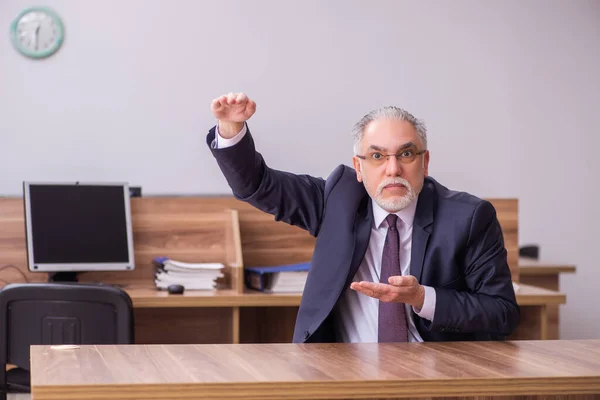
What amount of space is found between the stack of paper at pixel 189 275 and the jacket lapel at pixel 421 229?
1.42 metres

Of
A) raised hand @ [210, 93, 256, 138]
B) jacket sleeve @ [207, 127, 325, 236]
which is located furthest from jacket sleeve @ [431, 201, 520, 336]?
raised hand @ [210, 93, 256, 138]

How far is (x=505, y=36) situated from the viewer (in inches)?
211

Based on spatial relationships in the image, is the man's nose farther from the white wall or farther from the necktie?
the white wall

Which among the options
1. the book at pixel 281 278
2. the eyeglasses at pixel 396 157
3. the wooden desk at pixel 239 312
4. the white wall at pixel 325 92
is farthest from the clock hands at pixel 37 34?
the eyeglasses at pixel 396 157

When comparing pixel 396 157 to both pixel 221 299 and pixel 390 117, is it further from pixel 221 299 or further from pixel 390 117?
pixel 221 299

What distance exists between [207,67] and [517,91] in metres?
2.00

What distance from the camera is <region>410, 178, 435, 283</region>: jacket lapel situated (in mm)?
2035

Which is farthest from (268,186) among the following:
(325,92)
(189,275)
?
(325,92)

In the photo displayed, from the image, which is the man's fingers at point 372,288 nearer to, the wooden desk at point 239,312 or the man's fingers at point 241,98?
the man's fingers at point 241,98

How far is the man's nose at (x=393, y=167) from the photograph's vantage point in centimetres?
203

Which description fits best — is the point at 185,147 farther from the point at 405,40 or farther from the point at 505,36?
the point at 505,36

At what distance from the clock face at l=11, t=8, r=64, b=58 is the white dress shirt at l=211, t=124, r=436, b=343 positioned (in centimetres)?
318

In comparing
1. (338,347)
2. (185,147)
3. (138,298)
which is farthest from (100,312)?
(185,147)

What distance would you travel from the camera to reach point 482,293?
2016 millimetres
